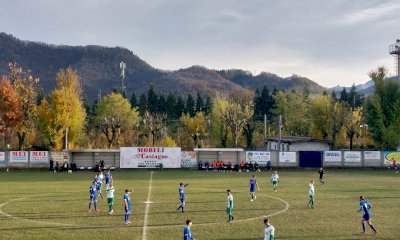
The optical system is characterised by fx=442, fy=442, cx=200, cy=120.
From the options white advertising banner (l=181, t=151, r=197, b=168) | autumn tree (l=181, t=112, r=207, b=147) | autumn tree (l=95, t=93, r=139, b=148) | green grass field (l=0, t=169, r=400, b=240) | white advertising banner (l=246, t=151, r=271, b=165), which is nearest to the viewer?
green grass field (l=0, t=169, r=400, b=240)

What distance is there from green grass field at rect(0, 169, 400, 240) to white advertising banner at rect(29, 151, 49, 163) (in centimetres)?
1874

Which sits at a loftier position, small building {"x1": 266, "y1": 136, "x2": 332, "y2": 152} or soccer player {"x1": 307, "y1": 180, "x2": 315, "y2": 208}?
small building {"x1": 266, "y1": 136, "x2": 332, "y2": 152}

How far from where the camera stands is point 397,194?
38312 mm

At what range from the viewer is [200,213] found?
28141mm

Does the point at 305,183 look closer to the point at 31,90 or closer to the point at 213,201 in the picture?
the point at 213,201

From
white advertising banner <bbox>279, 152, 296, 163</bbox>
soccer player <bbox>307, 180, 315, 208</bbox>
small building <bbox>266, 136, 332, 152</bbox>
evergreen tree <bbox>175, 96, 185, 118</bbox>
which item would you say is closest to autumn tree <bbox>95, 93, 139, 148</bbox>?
small building <bbox>266, 136, 332, 152</bbox>

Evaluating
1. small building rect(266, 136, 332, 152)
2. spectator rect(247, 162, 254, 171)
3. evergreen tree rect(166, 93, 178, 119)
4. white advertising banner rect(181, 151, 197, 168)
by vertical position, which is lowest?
spectator rect(247, 162, 254, 171)

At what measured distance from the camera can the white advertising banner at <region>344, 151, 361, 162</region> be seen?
69.7 m

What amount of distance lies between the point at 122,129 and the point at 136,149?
3319cm

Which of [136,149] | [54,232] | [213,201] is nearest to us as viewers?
[54,232]

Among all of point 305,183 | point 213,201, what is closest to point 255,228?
point 213,201

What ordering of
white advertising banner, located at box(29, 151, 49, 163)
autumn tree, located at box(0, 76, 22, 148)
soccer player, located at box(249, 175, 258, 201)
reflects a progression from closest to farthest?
soccer player, located at box(249, 175, 258, 201), white advertising banner, located at box(29, 151, 49, 163), autumn tree, located at box(0, 76, 22, 148)

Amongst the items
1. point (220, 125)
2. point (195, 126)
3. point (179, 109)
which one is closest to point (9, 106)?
point (220, 125)

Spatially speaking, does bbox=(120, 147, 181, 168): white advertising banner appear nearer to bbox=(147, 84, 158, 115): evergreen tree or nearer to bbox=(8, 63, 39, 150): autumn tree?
bbox=(8, 63, 39, 150): autumn tree
